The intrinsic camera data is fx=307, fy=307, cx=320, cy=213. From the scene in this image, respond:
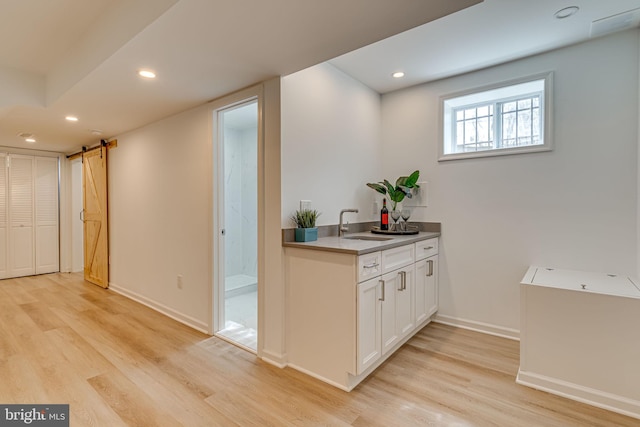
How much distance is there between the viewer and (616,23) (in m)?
2.19

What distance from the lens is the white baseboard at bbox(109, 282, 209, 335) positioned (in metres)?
3.01

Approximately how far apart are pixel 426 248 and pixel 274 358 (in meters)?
1.66

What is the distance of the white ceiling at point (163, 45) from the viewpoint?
1.55 metres

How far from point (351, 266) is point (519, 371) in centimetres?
139

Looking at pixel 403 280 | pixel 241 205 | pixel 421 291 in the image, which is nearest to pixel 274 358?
pixel 403 280

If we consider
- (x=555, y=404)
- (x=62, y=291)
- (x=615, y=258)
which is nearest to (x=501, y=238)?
(x=615, y=258)

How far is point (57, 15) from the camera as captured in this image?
6.85ft

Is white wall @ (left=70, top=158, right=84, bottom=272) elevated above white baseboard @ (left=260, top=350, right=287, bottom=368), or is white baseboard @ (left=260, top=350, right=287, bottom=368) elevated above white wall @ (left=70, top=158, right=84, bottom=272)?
white wall @ (left=70, top=158, right=84, bottom=272)

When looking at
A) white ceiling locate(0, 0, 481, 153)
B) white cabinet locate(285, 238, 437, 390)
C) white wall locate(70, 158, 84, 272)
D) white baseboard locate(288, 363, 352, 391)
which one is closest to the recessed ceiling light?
white ceiling locate(0, 0, 481, 153)

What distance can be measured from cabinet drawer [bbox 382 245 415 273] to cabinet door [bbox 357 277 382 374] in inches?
6.2

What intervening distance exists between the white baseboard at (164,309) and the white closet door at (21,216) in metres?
2.18

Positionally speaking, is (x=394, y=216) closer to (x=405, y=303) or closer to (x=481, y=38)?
(x=405, y=303)

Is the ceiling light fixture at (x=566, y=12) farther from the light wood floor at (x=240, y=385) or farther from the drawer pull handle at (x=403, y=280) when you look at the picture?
the light wood floor at (x=240, y=385)

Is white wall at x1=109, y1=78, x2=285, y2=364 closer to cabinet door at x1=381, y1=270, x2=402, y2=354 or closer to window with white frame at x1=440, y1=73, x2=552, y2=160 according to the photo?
cabinet door at x1=381, y1=270, x2=402, y2=354
